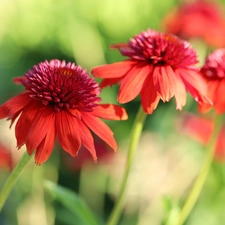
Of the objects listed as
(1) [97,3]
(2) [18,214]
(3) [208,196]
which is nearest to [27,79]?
(2) [18,214]

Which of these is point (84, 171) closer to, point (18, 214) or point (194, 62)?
point (18, 214)

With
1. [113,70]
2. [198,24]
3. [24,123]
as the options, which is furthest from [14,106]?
[198,24]

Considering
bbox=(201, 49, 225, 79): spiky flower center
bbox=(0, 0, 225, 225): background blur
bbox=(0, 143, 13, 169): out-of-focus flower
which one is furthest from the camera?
bbox=(0, 0, 225, 225): background blur

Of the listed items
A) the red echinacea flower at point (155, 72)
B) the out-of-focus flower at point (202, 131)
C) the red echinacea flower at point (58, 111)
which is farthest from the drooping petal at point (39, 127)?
the out-of-focus flower at point (202, 131)

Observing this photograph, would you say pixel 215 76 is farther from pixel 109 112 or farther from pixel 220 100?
pixel 109 112

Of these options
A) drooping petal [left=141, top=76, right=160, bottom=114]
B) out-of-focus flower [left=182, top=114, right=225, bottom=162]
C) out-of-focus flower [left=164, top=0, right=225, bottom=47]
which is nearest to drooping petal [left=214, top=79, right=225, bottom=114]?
drooping petal [left=141, top=76, right=160, bottom=114]

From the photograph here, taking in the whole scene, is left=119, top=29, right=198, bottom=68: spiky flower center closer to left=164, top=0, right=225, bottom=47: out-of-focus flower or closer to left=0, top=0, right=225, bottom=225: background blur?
left=0, top=0, right=225, bottom=225: background blur
